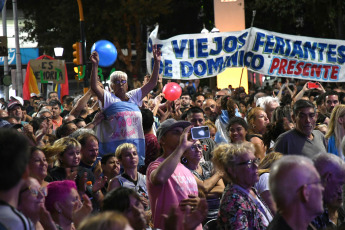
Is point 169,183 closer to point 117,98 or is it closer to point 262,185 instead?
point 262,185

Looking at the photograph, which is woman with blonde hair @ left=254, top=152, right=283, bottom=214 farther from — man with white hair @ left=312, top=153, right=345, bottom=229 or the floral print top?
the floral print top

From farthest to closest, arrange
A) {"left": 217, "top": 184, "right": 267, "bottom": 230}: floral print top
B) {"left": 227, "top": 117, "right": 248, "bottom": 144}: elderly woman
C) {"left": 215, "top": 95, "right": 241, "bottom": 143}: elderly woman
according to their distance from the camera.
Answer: {"left": 215, "top": 95, "right": 241, "bottom": 143}: elderly woman < {"left": 227, "top": 117, "right": 248, "bottom": 144}: elderly woman < {"left": 217, "top": 184, "right": 267, "bottom": 230}: floral print top

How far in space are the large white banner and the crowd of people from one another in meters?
4.55

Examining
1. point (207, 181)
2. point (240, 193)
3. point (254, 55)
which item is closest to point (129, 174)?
point (207, 181)

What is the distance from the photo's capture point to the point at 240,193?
539cm

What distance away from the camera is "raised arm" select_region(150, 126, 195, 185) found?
6074 mm

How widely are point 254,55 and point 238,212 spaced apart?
11.0 meters

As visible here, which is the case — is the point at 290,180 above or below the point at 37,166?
above

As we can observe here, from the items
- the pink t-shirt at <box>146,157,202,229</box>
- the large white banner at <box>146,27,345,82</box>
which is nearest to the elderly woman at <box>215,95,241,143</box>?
the large white banner at <box>146,27,345,82</box>

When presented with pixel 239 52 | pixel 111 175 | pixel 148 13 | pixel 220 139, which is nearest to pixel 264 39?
pixel 239 52

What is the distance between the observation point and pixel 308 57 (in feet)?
52.3

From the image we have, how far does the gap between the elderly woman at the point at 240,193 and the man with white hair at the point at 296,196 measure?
0.97 metres

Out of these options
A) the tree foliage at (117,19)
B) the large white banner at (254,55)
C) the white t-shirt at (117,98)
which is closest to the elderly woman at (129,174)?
the white t-shirt at (117,98)

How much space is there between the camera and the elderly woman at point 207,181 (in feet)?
22.6
